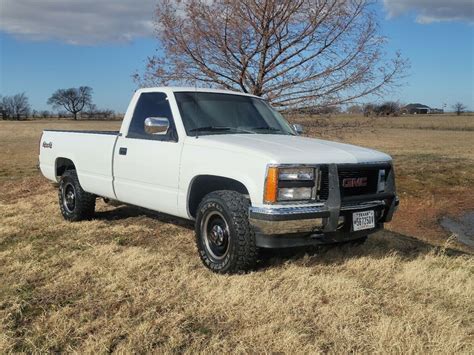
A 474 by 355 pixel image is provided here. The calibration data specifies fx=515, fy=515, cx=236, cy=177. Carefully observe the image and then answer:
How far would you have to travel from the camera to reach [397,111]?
10742 millimetres

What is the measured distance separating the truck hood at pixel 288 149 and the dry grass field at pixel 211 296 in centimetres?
108

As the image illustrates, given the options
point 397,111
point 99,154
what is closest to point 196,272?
point 99,154

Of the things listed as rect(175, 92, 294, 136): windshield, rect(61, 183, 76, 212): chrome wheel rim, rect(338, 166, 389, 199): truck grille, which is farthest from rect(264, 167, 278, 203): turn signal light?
rect(61, 183, 76, 212): chrome wheel rim

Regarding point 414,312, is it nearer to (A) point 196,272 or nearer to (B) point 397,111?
(A) point 196,272

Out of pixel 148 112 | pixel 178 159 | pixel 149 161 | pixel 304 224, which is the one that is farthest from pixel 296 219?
pixel 148 112

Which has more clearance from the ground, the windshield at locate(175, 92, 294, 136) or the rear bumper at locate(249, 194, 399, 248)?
the windshield at locate(175, 92, 294, 136)

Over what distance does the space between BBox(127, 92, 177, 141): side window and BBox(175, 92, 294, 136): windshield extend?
189mm

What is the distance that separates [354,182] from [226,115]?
167 centimetres

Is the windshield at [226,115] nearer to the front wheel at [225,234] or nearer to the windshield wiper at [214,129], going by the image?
the windshield wiper at [214,129]

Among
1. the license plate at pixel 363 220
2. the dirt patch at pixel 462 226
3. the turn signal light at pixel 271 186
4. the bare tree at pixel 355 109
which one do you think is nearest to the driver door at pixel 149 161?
the turn signal light at pixel 271 186

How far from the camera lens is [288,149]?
15.3ft

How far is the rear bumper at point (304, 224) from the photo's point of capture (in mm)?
4340

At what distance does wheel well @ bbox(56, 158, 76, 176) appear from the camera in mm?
7617

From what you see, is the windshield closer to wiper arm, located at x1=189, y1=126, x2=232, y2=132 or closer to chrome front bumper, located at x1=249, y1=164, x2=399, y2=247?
wiper arm, located at x1=189, y1=126, x2=232, y2=132
